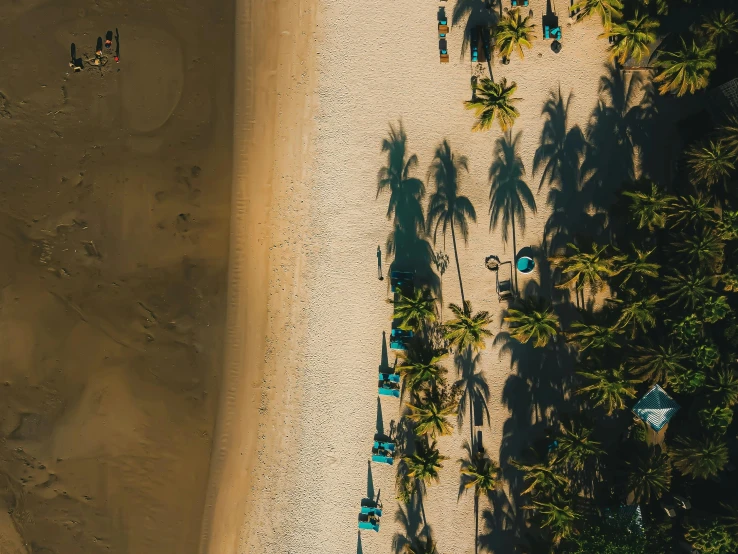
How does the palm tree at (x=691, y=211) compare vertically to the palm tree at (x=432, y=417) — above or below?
above

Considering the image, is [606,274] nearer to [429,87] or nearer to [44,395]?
[429,87]

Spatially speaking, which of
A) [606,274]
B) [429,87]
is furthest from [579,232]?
[429,87]

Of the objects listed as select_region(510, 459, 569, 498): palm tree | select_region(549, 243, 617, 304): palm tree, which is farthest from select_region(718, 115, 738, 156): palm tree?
select_region(510, 459, 569, 498): palm tree

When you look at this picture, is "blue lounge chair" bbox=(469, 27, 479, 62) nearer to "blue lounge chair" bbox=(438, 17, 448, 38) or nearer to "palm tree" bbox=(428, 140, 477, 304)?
"blue lounge chair" bbox=(438, 17, 448, 38)

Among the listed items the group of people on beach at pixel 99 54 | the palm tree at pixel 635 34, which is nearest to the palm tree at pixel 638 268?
the palm tree at pixel 635 34

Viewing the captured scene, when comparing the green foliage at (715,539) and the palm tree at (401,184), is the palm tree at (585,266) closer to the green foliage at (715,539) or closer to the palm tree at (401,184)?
the palm tree at (401,184)

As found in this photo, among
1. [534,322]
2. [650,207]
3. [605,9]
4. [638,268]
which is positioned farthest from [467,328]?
[605,9]
